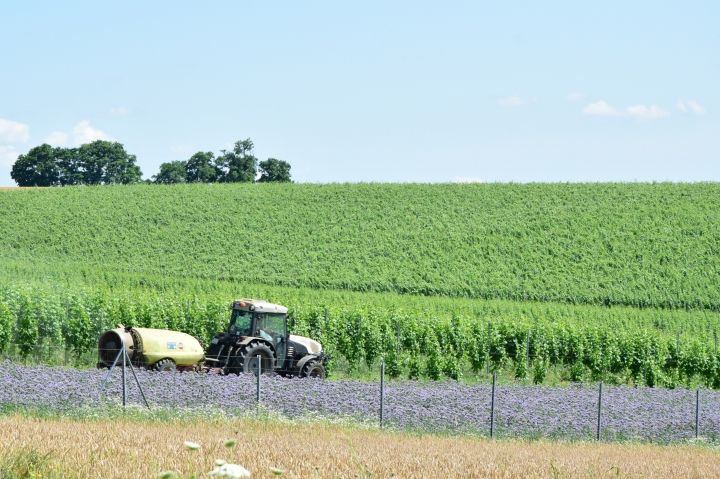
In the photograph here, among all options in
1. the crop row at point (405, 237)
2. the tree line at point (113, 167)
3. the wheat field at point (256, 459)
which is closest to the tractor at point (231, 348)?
the wheat field at point (256, 459)

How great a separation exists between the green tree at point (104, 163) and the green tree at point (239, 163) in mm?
13747

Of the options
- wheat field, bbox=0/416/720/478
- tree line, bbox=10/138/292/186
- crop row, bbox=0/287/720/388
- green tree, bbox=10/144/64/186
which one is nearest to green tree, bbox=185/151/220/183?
tree line, bbox=10/138/292/186

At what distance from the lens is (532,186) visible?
72562mm

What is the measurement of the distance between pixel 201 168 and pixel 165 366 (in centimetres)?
8789

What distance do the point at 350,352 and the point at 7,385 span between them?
15049 millimetres

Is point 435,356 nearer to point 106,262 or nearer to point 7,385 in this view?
point 7,385

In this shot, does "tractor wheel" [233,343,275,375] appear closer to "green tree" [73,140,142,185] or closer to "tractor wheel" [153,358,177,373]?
"tractor wheel" [153,358,177,373]

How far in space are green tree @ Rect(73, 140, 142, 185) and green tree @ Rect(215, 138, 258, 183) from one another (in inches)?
541

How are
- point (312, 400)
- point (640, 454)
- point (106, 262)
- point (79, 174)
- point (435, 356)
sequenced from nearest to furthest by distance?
point (640, 454), point (312, 400), point (435, 356), point (106, 262), point (79, 174)

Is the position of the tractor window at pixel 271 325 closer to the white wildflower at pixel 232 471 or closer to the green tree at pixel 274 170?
the white wildflower at pixel 232 471

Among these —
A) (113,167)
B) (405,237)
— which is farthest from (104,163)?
(405,237)

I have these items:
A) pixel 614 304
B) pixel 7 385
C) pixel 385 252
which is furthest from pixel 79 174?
pixel 7 385

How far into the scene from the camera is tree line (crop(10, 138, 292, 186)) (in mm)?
101875

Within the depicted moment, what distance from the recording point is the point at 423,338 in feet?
94.1
